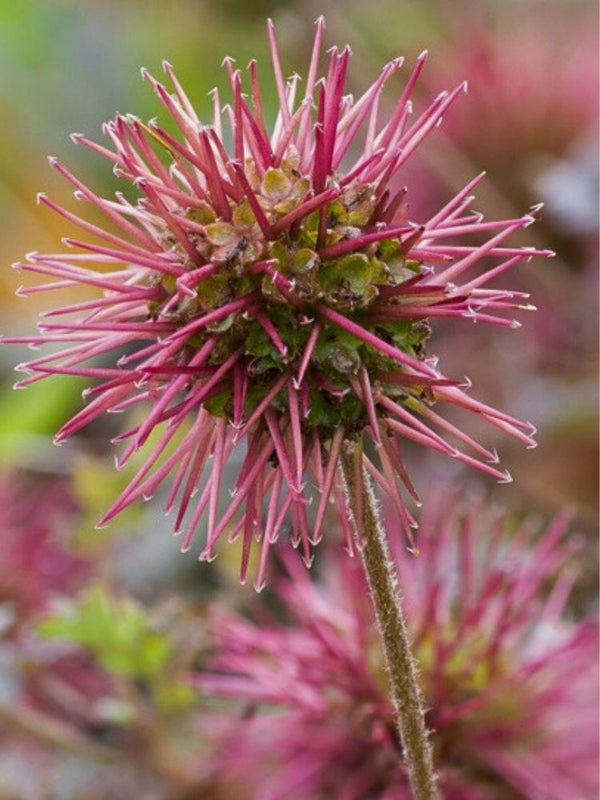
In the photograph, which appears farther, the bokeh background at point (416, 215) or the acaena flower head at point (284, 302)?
the bokeh background at point (416, 215)

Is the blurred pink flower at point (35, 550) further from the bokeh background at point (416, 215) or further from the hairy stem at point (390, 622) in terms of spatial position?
the hairy stem at point (390, 622)

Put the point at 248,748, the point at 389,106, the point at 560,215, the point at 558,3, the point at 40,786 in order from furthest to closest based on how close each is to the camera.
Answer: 1. the point at 558,3
2. the point at 389,106
3. the point at 560,215
4. the point at 40,786
5. the point at 248,748

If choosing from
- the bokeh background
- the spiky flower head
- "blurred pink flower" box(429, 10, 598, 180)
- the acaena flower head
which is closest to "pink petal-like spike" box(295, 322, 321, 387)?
the acaena flower head

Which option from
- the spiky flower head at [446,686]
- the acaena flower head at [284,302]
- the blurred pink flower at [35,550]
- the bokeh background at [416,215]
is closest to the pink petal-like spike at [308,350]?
the acaena flower head at [284,302]

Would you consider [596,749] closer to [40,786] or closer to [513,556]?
[513,556]

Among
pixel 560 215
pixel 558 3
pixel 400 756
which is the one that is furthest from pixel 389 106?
pixel 400 756

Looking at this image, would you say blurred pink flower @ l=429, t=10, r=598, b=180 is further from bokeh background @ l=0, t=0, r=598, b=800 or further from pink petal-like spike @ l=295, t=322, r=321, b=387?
pink petal-like spike @ l=295, t=322, r=321, b=387

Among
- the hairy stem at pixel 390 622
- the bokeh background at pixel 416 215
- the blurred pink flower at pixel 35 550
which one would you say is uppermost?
the bokeh background at pixel 416 215
